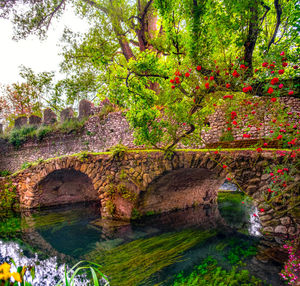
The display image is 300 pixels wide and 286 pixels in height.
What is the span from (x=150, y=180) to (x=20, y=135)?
1274cm

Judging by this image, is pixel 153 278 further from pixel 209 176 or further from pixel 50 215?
Result: pixel 50 215

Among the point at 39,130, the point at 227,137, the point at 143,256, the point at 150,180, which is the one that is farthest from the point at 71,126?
the point at 143,256

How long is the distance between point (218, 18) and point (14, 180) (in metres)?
10.8

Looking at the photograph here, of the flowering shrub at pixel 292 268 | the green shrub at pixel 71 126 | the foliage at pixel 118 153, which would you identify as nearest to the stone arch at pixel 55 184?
the foliage at pixel 118 153

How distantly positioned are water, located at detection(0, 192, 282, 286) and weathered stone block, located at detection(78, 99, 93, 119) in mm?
6423

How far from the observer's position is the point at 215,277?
3.60 meters

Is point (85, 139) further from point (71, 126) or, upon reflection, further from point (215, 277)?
point (215, 277)

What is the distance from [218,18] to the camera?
3125 millimetres

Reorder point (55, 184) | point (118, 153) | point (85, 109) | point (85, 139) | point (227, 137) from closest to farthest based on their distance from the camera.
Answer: point (118, 153), point (227, 137), point (55, 184), point (85, 139), point (85, 109)

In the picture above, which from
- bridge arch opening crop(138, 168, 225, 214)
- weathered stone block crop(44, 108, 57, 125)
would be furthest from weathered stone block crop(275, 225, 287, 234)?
weathered stone block crop(44, 108, 57, 125)

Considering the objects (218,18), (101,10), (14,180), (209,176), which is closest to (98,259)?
(209,176)

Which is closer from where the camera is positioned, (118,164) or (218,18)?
(218,18)

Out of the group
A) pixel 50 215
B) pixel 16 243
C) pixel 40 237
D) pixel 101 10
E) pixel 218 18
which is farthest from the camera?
pixel 101 10

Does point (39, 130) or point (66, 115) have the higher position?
point (66, 115)
